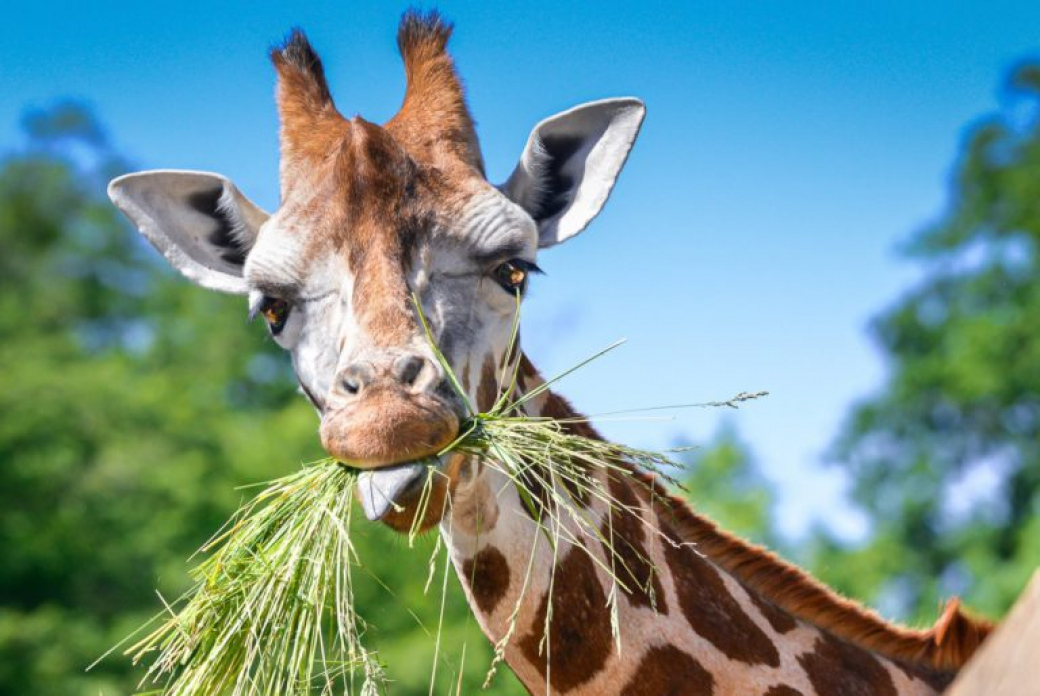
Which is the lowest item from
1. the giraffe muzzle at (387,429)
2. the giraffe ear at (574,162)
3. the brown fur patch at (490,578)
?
the brown fur patch at (490,578)

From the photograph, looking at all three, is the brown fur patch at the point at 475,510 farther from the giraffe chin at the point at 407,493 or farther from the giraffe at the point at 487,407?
the giraffe chin at the point at 407,493

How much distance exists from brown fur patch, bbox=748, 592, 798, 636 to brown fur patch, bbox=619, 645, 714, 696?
33cm

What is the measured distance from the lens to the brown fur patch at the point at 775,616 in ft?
12.3

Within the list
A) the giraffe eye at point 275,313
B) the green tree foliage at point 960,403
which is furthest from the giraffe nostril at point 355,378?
the green tree foliage at point 960,403

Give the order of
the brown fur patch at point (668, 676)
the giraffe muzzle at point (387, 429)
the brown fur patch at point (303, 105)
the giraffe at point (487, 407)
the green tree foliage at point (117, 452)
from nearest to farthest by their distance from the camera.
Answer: the giraffe muzzle at point (387, 429) → the giraffe at point (487, 407) → the brown fur patch at point (668, 676) → the brown fur patch at point (303, 105) → the green tree foliage at point (117, 452)

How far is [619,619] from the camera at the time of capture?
354cm

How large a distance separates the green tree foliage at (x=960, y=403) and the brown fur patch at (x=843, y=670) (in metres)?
21.5

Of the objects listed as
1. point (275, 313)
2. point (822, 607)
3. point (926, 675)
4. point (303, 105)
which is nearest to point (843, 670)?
point (822, 607)

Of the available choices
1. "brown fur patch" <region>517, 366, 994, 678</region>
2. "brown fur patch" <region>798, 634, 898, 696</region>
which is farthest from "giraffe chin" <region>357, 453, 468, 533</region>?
"brown fur patch" <region>798, 634, 898, 696</region>

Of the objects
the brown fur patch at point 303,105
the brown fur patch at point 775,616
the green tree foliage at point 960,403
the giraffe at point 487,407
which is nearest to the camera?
the giraffe at point 487,407

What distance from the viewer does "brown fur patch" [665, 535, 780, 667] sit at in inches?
141

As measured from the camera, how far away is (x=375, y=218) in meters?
3.65

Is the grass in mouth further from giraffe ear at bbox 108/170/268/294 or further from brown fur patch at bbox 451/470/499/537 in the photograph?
giraffe ear at bbox 108/170/268/294

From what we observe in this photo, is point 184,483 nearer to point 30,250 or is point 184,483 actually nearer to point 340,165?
point 30,250
